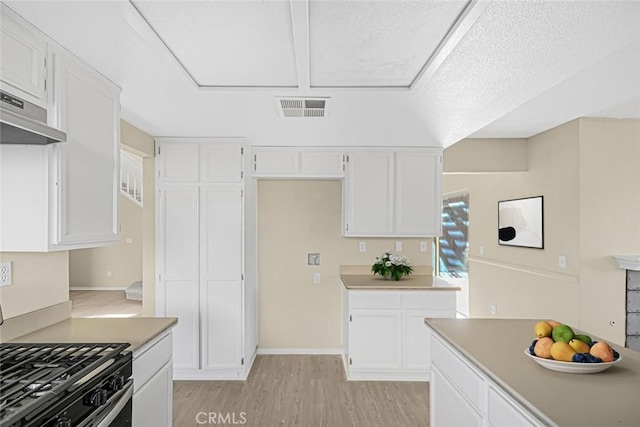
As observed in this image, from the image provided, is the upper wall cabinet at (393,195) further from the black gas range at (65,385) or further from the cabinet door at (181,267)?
the black gas range at (65,385)

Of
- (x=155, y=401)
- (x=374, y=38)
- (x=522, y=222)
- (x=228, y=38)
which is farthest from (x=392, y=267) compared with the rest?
(x=228, y=38)

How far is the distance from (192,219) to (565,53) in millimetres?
3252

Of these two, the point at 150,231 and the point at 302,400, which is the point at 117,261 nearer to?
the point at 150,231

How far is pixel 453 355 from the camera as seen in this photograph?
2.24 meters

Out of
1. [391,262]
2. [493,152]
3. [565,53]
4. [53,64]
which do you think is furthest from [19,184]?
[493,152]

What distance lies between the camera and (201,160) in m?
4.11

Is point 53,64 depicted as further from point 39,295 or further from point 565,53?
point 565,53

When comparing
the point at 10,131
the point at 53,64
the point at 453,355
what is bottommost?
the point at 453,355

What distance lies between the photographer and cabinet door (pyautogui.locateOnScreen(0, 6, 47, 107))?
1626 millimetres

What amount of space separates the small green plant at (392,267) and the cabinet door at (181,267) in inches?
73.2

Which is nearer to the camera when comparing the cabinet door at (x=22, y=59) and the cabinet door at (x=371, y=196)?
the cabinet door at (x=22, y=59)

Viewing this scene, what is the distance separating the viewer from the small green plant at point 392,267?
449cm

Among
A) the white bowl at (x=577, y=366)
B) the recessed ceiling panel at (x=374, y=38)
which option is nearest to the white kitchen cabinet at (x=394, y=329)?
the recessed ceiling panel at (x=374, y=38)

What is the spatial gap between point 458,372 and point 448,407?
295 mm
